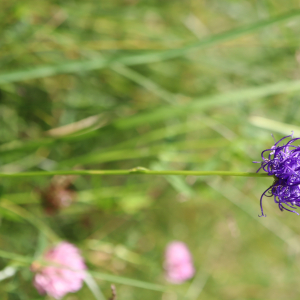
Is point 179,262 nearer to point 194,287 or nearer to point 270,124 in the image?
point 194,287

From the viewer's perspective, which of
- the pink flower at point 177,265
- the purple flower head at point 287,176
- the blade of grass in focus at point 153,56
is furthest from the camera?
the pink flower at point 177,265

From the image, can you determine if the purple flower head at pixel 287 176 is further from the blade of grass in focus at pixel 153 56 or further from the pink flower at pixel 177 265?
the pink flower at pixel 177 265

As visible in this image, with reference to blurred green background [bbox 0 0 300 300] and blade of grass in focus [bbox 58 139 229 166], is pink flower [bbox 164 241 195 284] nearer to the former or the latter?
blurred green background [bbox 0 0 300 300]

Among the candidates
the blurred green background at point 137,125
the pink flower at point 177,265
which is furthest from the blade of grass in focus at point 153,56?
the pink flower at point 177,265

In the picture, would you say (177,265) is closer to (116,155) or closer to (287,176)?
(116,155)

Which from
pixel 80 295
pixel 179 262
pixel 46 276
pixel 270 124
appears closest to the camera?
pixel 46 276

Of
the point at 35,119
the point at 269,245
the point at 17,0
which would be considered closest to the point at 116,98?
the point at 35,119
